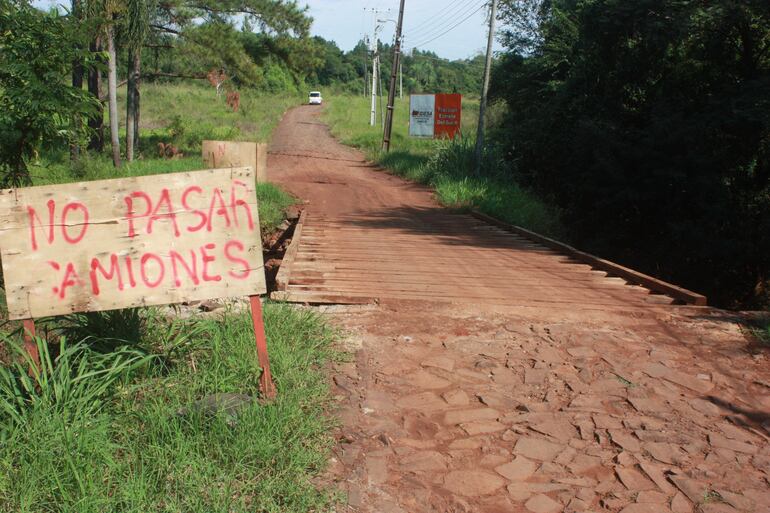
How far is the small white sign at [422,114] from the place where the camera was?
31.3 m

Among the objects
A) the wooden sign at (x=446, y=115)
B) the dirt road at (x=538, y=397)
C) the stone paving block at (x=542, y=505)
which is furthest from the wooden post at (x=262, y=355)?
the wooden sign at (x=446, y=115)

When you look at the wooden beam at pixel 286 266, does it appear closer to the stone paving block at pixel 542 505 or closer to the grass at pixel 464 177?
the stone paving block at pixel 542 505

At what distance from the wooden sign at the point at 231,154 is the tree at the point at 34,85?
9.11 metres

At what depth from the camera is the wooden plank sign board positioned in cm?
364

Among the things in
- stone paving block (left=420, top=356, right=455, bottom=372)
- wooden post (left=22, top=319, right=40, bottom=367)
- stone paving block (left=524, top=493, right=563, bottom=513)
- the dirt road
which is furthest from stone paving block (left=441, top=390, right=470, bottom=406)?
wooden post (left=22, top=319, right=40, bottom=367)

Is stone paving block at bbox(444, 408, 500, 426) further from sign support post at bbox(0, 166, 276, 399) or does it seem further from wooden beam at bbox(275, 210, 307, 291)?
wooden beam at bbox(275, 210, 307, 291)

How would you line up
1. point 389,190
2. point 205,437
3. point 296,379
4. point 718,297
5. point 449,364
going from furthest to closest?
point 389,190, point 718,297, point 449,364, point 296,379, point 205,437

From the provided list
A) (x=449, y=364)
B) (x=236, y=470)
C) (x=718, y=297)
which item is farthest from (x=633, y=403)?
(x=718, y=297)

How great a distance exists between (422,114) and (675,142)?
66.2 ft

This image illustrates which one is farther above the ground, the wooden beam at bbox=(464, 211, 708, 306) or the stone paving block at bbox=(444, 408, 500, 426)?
Result: the wooden beam at bbox=(464, 211, 708, 306)

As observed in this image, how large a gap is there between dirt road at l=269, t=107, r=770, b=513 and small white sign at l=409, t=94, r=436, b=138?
962 inches

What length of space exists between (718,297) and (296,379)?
460 inches

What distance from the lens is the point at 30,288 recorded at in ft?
11.9

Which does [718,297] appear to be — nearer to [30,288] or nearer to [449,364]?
[449,364]
